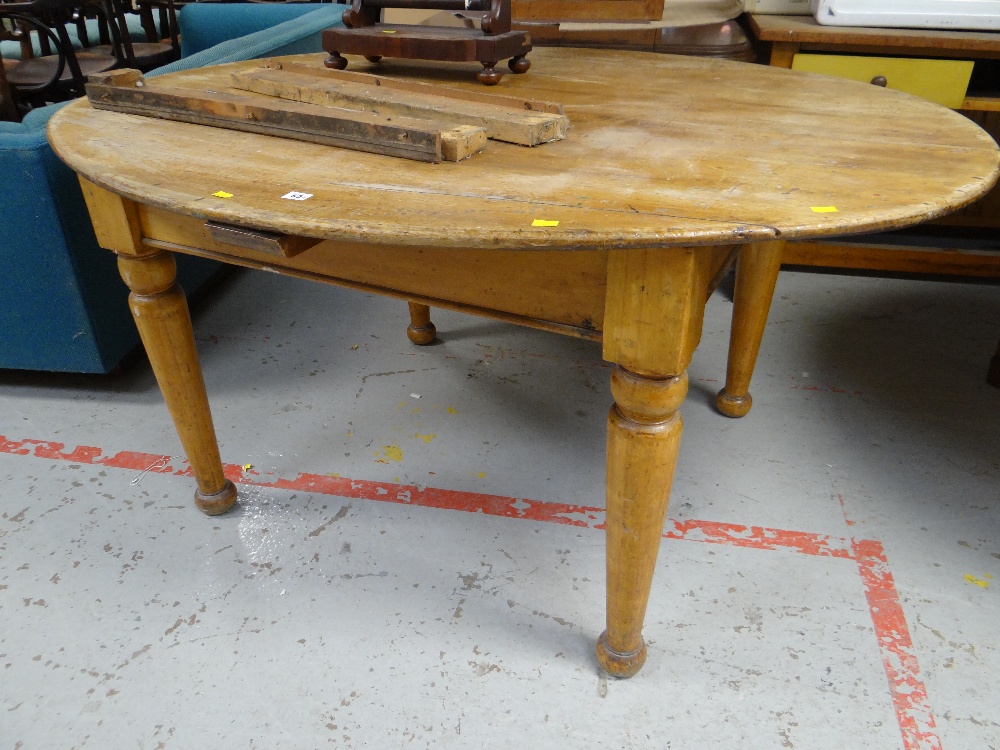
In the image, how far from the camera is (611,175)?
938 millimetres

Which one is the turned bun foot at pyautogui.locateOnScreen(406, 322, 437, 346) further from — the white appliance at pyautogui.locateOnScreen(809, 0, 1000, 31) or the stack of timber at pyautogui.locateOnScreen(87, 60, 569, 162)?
the white appliance at pyautogui.locateOnScreen(809, 0, 1000, 31)

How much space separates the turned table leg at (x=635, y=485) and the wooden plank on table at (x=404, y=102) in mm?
383

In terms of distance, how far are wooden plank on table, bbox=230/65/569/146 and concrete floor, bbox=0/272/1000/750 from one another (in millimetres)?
770

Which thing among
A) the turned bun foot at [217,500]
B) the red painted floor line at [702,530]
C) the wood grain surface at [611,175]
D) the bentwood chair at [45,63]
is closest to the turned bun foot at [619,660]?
the red painted floor line at [702,530]

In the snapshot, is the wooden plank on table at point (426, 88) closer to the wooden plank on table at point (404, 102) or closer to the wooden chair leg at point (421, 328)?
the wooden plank on table at point (404, 102)

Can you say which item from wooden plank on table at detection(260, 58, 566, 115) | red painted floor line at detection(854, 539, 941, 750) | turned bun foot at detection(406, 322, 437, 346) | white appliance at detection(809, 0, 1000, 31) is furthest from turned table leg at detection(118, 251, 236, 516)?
white appliance at detection(809, 0, 1000, 31)

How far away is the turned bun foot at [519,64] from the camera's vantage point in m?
1.56

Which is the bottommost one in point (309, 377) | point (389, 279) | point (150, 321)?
point (309, 377)

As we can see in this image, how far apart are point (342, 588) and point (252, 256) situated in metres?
0.62

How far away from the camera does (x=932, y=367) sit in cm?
202

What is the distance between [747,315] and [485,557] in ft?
2.59

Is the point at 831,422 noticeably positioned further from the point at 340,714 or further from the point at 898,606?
the point at 340,714

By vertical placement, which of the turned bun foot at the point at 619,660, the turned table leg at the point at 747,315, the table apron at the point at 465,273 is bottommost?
the turned bun foot at the point at 619,660

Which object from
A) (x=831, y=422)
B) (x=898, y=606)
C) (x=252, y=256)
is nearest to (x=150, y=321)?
(x=252, y=256)
